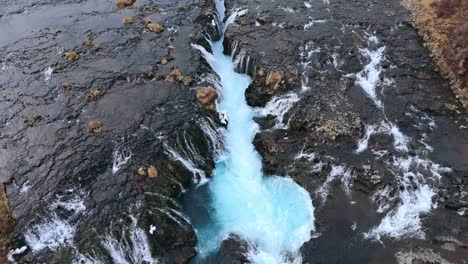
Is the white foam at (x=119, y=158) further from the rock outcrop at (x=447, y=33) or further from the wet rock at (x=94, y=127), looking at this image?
the rock outcrop at (x=447, y=33)

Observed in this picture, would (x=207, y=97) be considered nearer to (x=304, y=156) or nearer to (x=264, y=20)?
(x=304, y=156)

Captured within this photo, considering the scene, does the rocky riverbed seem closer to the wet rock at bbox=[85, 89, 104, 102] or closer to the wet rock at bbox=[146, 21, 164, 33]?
the wet rock at bbox=[85, 89, 104, 102]

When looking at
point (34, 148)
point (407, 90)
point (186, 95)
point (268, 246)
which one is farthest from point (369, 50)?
point (34, 148)

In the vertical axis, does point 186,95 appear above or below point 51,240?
above

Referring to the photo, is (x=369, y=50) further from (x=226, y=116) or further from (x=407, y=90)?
(x=226, y=116)

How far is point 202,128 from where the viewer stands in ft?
75.5

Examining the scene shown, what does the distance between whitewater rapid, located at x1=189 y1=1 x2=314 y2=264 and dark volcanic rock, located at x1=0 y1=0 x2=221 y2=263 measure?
1.24 meters

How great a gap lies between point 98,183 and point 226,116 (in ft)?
26.9

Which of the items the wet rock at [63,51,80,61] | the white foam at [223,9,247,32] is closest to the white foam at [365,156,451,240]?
the white foam at [223,9,247,32]

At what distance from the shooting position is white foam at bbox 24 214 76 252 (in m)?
18.5

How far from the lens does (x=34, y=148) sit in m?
21.9

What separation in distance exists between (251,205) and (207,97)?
7068 mm

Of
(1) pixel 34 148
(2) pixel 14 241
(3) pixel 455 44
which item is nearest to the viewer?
(2) pixel 14 241

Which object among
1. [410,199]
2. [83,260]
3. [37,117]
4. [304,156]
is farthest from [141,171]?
[410,199]
